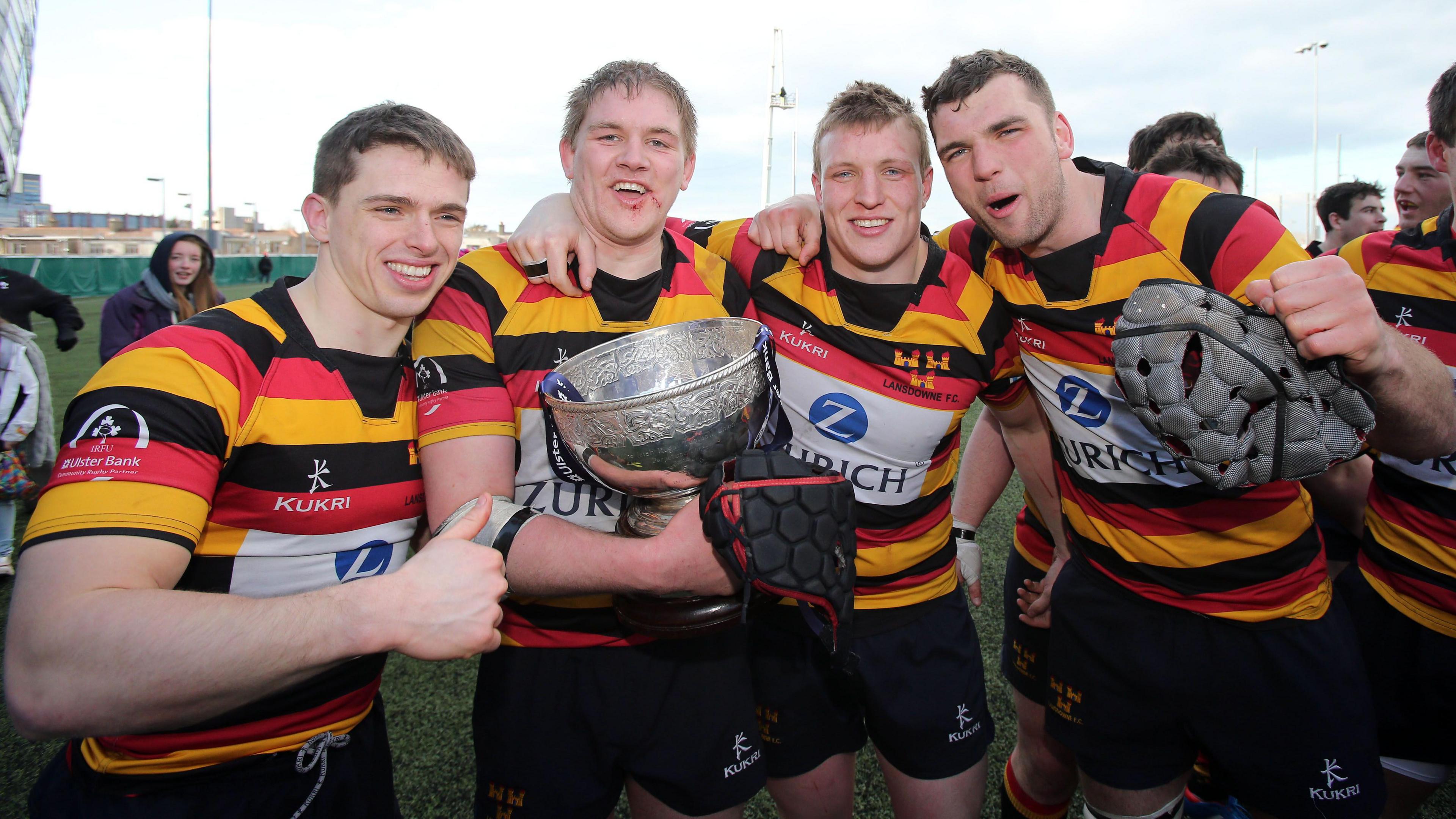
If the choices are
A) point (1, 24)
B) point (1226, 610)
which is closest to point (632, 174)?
point (1226, 610)

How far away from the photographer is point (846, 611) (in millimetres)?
1296

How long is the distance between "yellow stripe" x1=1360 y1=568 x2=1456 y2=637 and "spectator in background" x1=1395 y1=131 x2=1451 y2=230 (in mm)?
2594

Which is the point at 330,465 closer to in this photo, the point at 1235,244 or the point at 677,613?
the point at 677,613

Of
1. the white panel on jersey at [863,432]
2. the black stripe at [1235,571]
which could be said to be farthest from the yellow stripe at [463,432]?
the black stripe at [1235,571]

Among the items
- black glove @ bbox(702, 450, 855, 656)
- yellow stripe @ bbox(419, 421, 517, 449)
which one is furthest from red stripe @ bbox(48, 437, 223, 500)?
black glove @ bbox(702, 450, 855, 656)

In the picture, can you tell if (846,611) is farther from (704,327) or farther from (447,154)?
(447,154)

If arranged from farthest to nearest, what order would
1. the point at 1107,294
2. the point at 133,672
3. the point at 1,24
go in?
the point at 1,24
the point at 1107,294
the point at 133,672

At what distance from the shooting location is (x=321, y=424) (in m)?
1.55

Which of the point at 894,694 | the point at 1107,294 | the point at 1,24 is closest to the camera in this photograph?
the point at 1107,294

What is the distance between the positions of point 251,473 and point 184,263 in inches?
177

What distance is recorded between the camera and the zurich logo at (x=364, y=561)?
5.24 feet

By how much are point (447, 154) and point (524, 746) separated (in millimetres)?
1466

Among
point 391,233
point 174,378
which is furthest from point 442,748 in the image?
point 391,233

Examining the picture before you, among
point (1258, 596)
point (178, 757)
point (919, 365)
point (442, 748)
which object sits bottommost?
point (442, 748)
